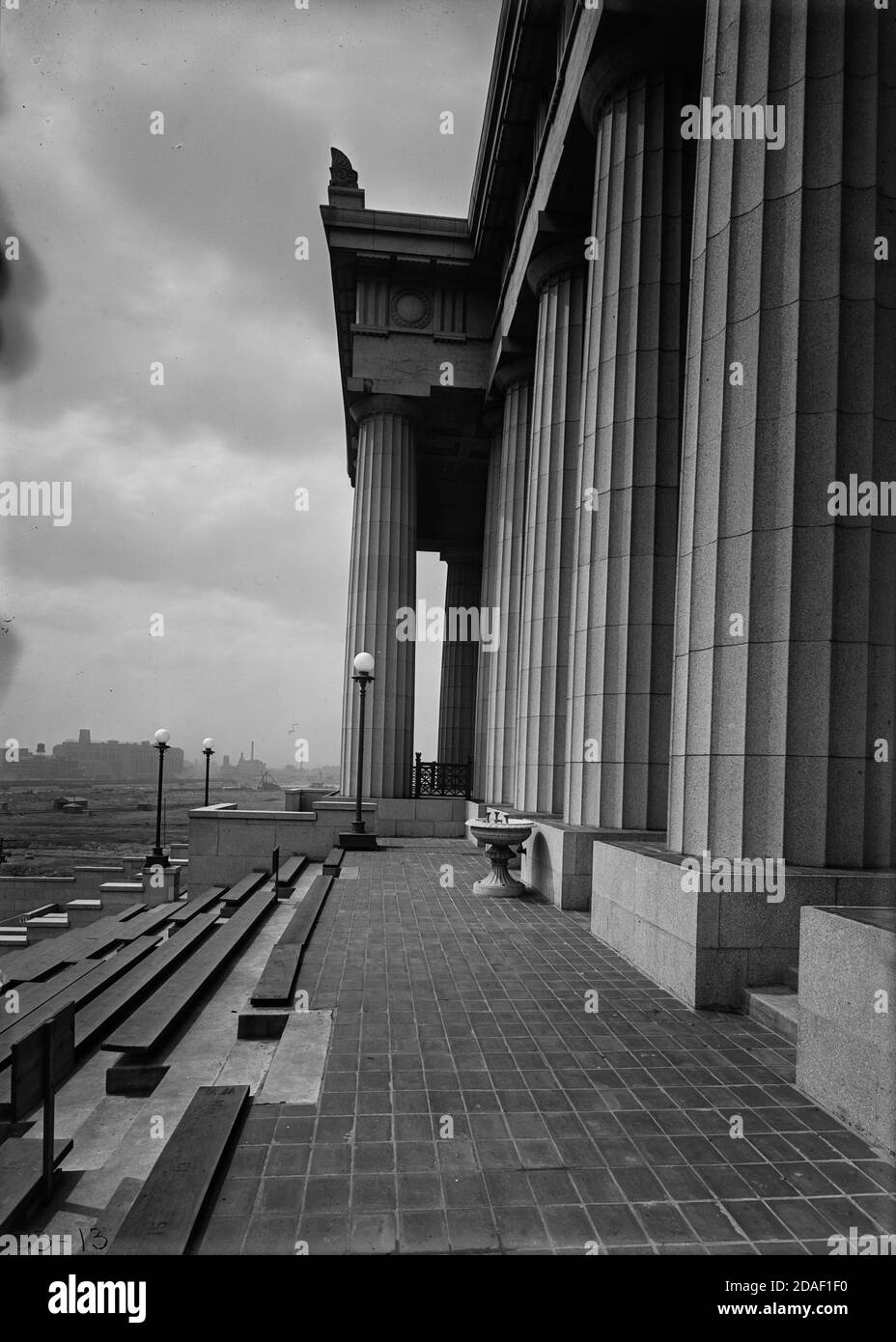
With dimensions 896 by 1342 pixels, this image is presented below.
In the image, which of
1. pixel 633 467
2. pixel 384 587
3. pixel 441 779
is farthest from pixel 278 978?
pixel 441 779

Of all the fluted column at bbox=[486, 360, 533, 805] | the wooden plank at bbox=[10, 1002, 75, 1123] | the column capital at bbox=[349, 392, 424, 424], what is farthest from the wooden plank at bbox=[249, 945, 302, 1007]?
the column capital at bbox=[349, 392, 424, 424]

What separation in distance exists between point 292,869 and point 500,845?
472 centimetres

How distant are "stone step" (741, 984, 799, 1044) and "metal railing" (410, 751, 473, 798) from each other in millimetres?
18933

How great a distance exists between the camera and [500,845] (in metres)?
13.1

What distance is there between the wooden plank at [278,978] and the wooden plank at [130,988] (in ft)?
4.07

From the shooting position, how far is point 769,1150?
4.76 m

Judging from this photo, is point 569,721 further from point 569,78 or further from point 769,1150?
point 569,78

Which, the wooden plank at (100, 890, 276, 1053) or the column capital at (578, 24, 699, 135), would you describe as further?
the column capital at (578, 24, 699, 135)

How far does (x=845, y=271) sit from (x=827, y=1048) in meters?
6.92

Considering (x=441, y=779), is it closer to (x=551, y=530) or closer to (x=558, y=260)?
(x=551, y=530)

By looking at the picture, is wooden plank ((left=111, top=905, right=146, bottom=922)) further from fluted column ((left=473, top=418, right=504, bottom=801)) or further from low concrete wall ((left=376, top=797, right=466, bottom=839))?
fluted column ((left=473, top=418, right=504, bottom=801))

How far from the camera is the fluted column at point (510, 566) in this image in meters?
21.0

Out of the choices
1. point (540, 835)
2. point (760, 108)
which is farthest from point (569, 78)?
point (540, 835)

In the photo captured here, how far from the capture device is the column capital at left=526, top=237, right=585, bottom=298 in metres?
16.0
